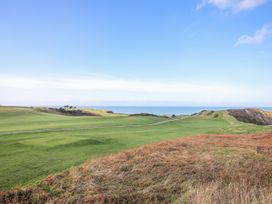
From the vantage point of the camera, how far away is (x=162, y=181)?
9.21 m

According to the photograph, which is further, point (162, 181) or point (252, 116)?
point (252, 116)

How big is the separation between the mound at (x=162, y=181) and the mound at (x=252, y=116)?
52.0 metres

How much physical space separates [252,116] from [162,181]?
2438 inches

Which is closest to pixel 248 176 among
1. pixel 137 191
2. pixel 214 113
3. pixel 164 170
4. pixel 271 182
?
pixel 271 182

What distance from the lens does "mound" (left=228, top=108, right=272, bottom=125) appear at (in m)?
62.2

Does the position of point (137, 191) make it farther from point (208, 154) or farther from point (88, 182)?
point (208, 154)

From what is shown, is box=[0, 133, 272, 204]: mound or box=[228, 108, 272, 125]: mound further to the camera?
box=[228, 108, 272, 125]: mound

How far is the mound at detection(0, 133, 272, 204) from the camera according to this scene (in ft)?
25.6

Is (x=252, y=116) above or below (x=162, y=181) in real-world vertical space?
above

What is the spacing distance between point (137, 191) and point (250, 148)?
8.73m

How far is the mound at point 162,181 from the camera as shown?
25.6 feet

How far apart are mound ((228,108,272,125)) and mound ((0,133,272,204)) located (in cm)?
5195

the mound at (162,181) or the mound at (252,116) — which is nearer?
the mound at (162,181)

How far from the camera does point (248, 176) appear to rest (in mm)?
9727
